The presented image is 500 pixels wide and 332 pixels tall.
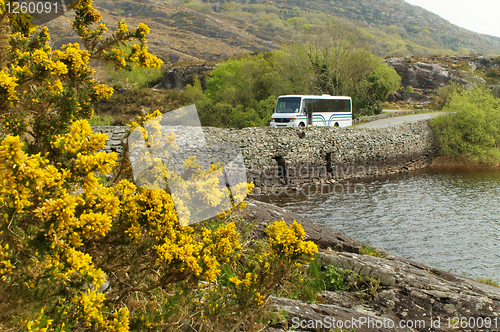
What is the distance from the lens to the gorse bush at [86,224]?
215 cm

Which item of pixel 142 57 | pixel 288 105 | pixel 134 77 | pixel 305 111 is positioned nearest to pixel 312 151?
pixel 305 111

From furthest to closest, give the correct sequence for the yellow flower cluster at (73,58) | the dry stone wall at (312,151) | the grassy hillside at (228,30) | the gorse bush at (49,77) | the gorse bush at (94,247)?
the grassy hillside at (228,30) < the dry stone wall at (312,151) < the yellow flower cluster at (73,58) < the gorse bush at (49,77) < the gorse bush at (94,247)

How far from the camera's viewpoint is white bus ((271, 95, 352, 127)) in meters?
24.4

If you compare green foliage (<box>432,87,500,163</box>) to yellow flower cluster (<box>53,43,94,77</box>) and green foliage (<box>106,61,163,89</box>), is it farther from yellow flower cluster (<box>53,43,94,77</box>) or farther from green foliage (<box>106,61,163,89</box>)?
yellow flower cluster (<box>53,43,94,77</box>)

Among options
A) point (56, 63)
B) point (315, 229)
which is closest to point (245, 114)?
point (315, 229)

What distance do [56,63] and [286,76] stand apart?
33743 mm

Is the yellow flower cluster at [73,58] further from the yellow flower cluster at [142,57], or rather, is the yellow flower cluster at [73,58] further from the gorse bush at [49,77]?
the yellow flower cluster at [142,57]

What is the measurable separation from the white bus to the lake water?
544 centimetres

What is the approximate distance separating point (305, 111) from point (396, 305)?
66.8 feet

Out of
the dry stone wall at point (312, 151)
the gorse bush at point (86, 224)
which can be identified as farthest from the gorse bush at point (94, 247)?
the dry stone wall at point (312, 151)

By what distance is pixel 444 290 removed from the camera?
5.80m

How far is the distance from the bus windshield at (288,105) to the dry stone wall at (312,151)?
101 inches

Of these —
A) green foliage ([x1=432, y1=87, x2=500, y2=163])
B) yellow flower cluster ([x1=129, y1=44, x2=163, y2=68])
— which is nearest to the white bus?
green foliage ([x1=432, y1=87, x2=500, y2=163])

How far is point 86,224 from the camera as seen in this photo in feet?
7.54
